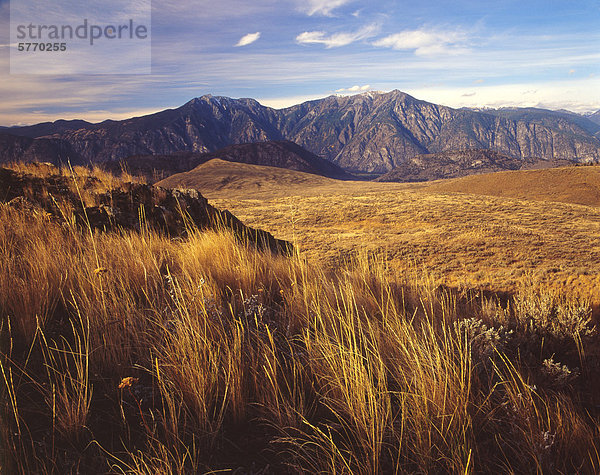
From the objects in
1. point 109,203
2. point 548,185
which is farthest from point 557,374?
point 548,185

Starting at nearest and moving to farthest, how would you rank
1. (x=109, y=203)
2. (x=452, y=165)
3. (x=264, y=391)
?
(x=264, y=391) → (x=109, y=203) → (x=452, y=165)

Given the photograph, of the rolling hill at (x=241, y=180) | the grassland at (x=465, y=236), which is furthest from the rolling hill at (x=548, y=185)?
the rolling hill at (x=241, y=180)

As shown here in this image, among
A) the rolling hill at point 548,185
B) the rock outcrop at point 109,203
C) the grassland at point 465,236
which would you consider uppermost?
the rolling hill at point 548,185

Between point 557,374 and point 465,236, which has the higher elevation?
point 557,374

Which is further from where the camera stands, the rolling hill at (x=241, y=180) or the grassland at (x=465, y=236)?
the rolling hill at (x=241, y=180)

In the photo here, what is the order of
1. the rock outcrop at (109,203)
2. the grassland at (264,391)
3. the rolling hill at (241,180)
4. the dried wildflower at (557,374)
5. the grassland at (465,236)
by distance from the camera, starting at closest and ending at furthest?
the grassland at (264,391) → the dried wildflower at (557,374) → the rock outcrop at (109,203) → the grassland at (465,236) → the rolling hill at (241,180)

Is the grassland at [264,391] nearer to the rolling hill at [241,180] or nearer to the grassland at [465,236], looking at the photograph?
the grassland at [465,236]

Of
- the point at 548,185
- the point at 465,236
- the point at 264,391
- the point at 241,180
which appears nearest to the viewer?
the point at 264,391

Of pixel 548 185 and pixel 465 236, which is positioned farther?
pixel 548 185

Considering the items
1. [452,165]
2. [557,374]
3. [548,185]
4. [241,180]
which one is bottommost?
[557,374]

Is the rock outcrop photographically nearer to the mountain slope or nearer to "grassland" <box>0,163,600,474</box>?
"grassland" <box>0,163,600,474</box>

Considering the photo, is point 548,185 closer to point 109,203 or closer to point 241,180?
point 109,203

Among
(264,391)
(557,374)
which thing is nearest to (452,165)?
(557,374)

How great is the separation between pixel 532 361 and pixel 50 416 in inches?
116
